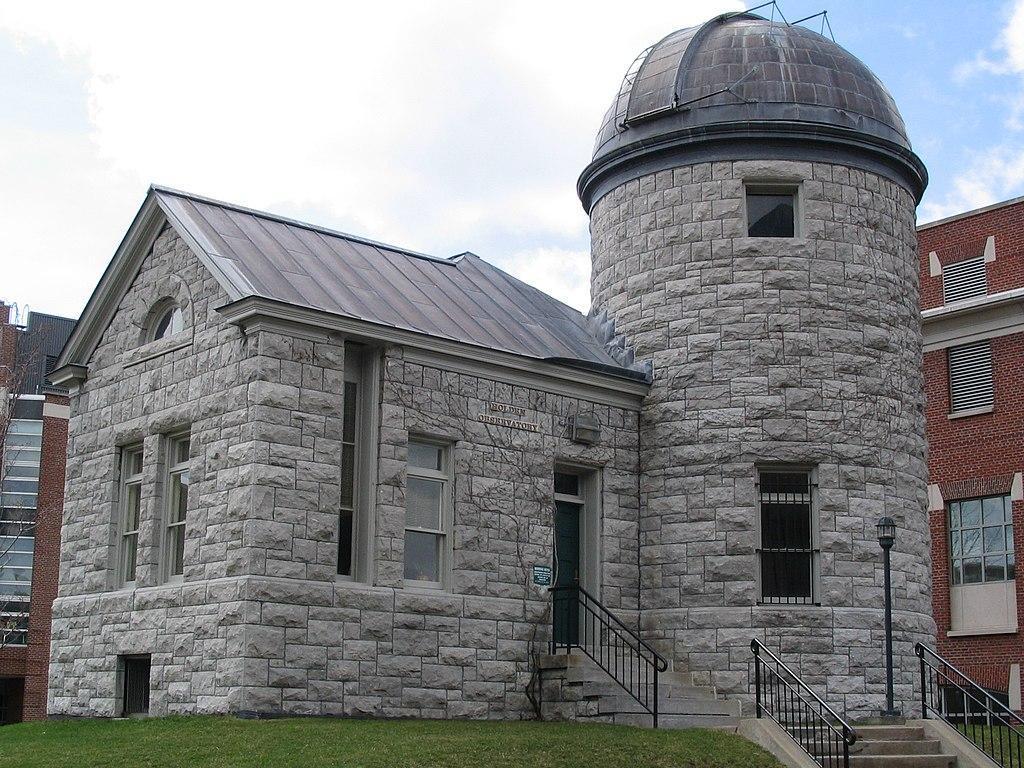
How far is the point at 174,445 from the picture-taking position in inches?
685

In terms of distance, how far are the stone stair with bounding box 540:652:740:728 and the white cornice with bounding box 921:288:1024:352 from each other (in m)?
14.0

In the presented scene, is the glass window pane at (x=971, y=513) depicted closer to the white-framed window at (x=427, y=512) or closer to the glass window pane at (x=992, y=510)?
the glass window pane at (x=992, y=510)

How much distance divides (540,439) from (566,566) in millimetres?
1809

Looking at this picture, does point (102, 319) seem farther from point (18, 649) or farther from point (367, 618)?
point (18, 649)

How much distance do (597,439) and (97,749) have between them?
7.99 metres

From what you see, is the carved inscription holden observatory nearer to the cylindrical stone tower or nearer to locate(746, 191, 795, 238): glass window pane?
the cylindrical stone tower

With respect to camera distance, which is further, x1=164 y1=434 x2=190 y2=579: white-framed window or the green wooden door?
the green wooden door

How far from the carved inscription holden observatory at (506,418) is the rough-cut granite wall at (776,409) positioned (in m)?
2.14

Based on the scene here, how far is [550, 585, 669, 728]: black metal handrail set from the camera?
682 inches

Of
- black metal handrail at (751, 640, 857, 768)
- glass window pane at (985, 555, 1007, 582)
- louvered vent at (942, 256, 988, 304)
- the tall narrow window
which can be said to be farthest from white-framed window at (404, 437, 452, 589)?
louvered vent at (942, 256, 988, 304)

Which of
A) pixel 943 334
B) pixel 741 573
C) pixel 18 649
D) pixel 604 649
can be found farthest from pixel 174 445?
pixel 18 649

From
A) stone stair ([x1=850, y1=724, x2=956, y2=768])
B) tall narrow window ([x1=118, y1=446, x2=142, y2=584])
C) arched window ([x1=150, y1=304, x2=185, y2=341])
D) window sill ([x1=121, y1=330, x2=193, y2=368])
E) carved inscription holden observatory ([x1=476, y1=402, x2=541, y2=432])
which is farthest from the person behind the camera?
tall narrow window ([x1=118, y1=446, x2=142, y2=584])

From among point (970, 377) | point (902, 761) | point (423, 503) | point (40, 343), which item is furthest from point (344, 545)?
point (40, 343)

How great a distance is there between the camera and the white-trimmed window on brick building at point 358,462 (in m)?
16.1
